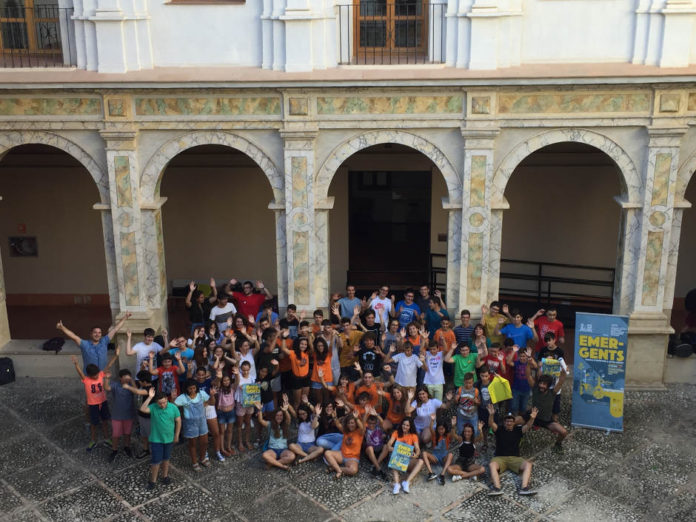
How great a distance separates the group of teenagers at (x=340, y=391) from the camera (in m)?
11.7

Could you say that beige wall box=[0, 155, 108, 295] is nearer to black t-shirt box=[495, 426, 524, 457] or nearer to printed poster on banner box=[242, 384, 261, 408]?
printed poster on banner box=[242, 384, 261, 408]

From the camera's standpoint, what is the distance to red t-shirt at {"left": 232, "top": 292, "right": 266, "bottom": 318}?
14.4m

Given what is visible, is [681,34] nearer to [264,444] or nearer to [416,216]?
[416,216]

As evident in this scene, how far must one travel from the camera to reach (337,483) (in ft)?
38.2

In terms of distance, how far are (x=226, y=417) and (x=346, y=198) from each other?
281 inches

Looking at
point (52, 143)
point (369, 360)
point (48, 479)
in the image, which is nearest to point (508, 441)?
point (369, 360)

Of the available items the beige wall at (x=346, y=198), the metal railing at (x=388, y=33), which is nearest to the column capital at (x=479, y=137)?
the metal railing at (x=388, y=33)

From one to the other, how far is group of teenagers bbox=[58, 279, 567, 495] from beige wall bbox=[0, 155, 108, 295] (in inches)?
196

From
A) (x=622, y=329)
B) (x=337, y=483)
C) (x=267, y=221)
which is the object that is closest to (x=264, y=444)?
(x=337, y=483)

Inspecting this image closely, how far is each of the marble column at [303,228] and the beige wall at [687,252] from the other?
26.2 ft

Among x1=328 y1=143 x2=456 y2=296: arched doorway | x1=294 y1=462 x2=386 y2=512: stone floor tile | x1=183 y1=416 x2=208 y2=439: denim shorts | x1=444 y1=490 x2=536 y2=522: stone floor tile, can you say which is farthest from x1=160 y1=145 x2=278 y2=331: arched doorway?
x1=444 y1=490 x2=536 y2=522: stone floor tile

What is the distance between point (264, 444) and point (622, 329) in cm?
575

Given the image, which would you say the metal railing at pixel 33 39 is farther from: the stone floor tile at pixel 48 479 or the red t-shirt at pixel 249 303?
the stone floor tile at pixel 48 479

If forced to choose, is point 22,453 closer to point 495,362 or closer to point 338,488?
point 338,488
